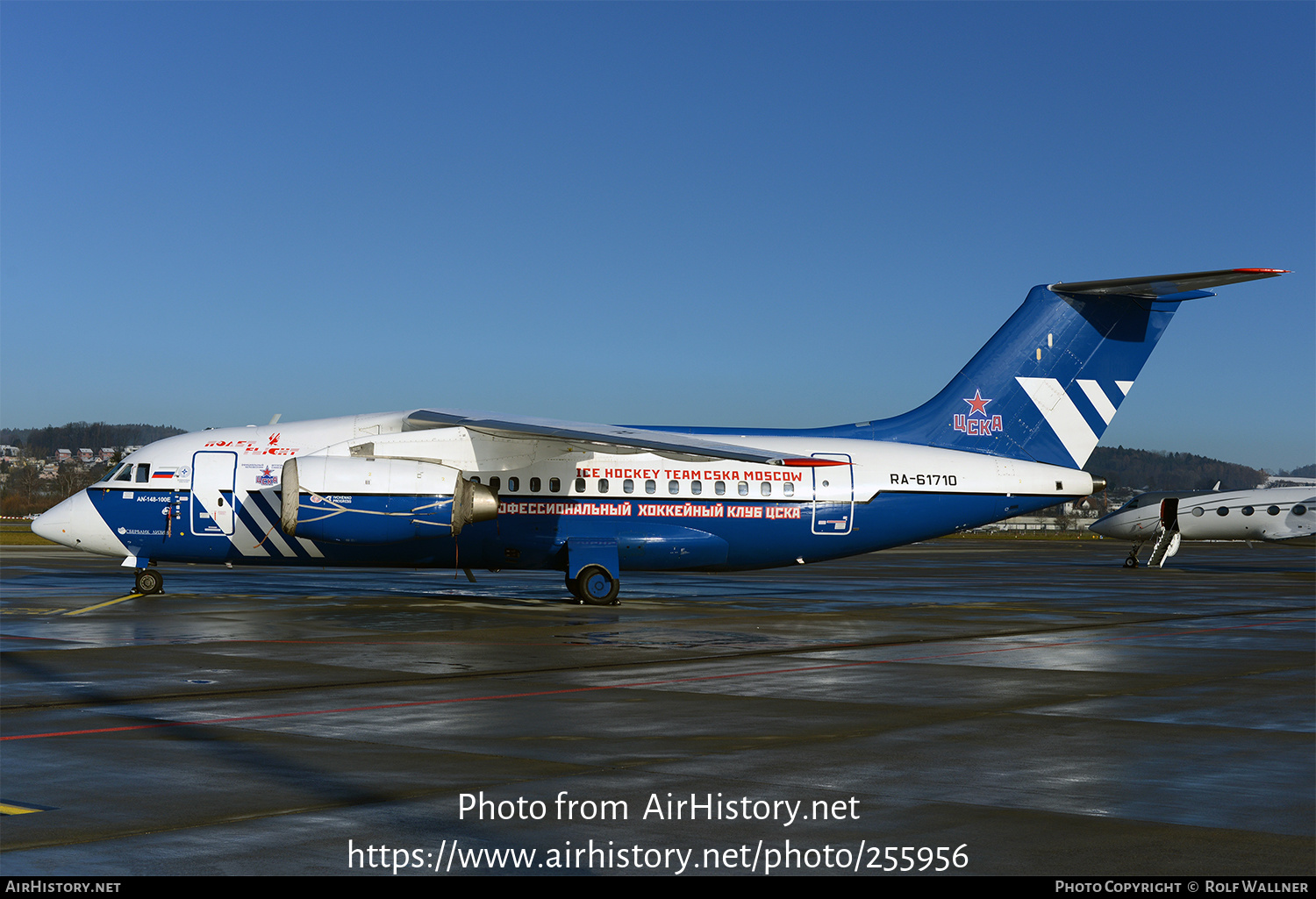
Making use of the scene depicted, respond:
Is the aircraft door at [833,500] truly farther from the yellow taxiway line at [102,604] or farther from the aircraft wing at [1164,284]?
the yellow taxiway line at [102,604]

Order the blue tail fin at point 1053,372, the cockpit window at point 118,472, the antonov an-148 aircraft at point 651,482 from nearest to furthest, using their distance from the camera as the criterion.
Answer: the antonov an-148 aircraft at point 651,482 < the cockpit window at point 118,472 < the blue tail fin at point 1053,372

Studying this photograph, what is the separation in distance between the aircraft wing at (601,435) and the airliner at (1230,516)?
29.5 m

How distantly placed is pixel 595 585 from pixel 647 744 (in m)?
14.4

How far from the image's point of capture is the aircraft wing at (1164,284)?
72.1ft

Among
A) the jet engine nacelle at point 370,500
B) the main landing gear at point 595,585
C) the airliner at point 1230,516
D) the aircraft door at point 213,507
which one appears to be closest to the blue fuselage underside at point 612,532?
the aircraft door at point 213,507

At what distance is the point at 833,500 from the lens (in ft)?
80.7

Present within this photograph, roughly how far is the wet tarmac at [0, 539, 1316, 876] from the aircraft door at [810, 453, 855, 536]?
3.41 m

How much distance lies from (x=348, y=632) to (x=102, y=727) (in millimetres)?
8341

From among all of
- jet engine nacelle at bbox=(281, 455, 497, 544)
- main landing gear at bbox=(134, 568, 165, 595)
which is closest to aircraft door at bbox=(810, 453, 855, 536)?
jet engine nacelle at bbox=(281, 455, 497, 544)

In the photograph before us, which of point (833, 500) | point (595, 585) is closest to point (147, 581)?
point (595, 585)

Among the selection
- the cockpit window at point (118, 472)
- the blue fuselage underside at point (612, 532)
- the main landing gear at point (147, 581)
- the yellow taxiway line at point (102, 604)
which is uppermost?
the cockpit window at point (118, 472)

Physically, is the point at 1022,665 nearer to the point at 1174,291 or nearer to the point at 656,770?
the point at 656,770

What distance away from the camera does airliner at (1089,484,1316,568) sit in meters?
47.2
